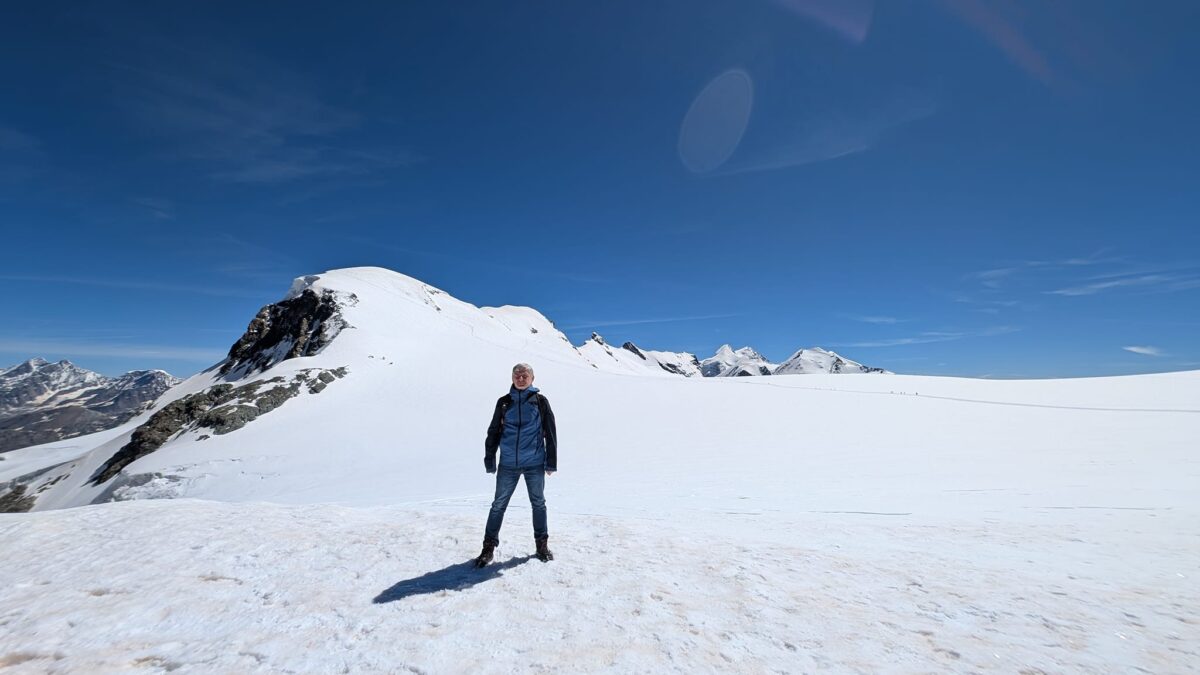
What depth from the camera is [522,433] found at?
22.6ft

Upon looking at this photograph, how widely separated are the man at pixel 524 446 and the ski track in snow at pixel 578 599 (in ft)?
2.64

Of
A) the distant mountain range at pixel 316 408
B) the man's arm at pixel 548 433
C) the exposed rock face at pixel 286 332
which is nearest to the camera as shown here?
the man's arm at pixel 548 433

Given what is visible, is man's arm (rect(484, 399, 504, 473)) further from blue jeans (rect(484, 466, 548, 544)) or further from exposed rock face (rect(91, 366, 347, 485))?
exposed rock face (rect(91, 366, 347, 485))

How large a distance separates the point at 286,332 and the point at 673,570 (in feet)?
162

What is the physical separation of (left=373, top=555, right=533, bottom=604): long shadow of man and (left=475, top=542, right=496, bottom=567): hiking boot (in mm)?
77

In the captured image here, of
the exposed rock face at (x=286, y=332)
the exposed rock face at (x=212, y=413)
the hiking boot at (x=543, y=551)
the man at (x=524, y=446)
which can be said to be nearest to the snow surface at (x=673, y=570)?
the hiking boot at (x=543, y=551)

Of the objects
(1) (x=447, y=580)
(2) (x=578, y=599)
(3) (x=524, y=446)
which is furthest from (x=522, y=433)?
(2) (x=578, y=599)

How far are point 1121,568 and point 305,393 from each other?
32.8 m

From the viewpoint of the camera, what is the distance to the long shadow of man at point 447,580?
5.69 metres

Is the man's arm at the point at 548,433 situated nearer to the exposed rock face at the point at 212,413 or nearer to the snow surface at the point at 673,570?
the snow surface at the point at 673,570

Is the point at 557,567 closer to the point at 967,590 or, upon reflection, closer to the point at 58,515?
the point at 967,590

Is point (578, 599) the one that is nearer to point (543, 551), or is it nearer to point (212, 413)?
point (543, 551)

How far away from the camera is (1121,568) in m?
6.62

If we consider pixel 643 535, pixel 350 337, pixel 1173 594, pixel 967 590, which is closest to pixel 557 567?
pixel 643 535
